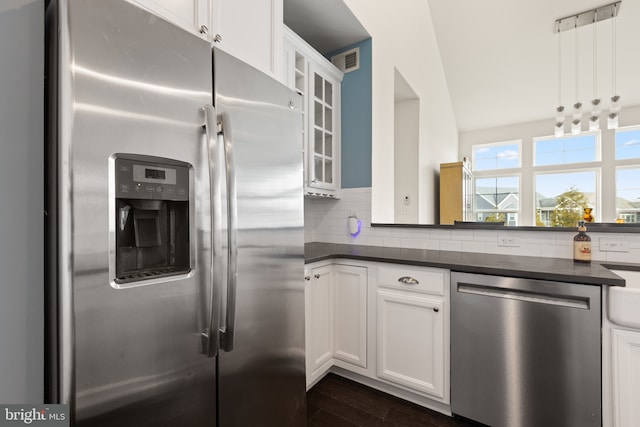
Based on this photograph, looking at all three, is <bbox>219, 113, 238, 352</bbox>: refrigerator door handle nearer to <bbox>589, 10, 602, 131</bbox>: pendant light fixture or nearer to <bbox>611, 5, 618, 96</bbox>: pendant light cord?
<bbox>589, 10, 602, 131</bbox>: pendant light fixture

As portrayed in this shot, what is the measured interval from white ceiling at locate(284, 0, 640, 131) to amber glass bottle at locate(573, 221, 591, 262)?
7.07ft

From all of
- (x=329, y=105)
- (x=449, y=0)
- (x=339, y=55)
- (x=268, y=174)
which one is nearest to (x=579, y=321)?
(x=268, y=174)

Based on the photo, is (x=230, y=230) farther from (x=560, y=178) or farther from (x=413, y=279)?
(x=560, y=178)

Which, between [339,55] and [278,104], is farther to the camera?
[339,55]

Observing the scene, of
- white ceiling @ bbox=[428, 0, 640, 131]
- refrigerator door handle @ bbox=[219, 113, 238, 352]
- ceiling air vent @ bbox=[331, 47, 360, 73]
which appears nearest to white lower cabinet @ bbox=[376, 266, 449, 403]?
refrigerator door handle @ bbox=[219, 113, 238, 352]

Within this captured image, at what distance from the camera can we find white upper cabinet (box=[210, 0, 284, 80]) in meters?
1.18

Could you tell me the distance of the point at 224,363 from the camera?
968 millimetres

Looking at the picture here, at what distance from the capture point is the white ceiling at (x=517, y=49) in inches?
140

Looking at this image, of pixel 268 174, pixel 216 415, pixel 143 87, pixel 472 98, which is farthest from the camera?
pixel 472 98

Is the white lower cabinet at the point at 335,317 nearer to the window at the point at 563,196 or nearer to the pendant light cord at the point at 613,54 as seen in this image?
the pendant light cord at the point at 613,54

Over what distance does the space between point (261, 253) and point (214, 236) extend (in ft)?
0.82

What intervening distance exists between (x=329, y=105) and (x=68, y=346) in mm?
2407

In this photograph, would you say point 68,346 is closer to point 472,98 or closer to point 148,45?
point 148,45

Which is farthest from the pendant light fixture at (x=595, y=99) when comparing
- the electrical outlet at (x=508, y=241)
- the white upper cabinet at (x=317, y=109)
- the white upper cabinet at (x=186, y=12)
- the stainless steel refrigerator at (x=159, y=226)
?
the white upper cabinet at (x=186, y=12)
